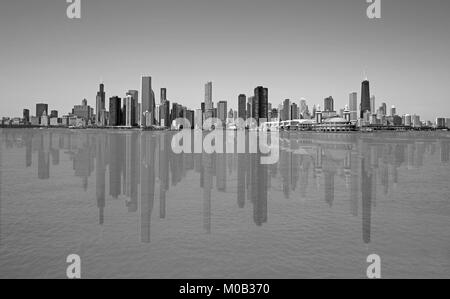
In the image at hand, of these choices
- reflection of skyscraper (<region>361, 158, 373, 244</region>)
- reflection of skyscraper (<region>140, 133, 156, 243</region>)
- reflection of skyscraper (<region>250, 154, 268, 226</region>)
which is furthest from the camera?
reflection of skyscraper (<region>250, 154, 268, 226</region>)

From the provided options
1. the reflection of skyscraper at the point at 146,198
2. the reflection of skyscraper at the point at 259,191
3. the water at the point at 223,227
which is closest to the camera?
the water at the point at 223,227

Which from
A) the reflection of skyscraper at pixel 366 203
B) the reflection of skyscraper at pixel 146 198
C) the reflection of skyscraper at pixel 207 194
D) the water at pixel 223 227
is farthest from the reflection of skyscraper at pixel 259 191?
the reflection of skyscraper at pixel 146 198

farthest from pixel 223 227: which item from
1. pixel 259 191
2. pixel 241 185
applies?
pixel 241 185

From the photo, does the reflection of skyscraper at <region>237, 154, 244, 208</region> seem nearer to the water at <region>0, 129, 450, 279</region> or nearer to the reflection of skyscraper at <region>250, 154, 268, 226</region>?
the water at <region>0, 129, 450, 279</region>

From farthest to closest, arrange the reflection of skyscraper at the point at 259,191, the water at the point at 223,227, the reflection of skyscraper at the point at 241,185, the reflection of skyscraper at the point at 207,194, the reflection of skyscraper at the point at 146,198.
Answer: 1. the reflection of skyscraper at the point at 241,185
2. the reflection of skyscraper at the point at 259,191
3. the reflection of skyscraper at the point at 207,194
4. the reflection of skyscraper at the point at 146,198
5. the water at the point at 223,227

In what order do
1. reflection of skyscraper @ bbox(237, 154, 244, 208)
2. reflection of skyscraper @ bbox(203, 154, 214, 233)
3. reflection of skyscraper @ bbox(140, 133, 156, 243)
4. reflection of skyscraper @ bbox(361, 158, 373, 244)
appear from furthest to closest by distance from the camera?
1. reflection of skyscraper @ bbox(237, 154, 244, 208)
2. reflection of skyscraper @ bbox(203, 154, 214, 233)
3. reflection of skyscraper @ bbox(140, 133, 156, 243)
4. reflection of skyscraper @ bbox(361, 158, 373, 244)

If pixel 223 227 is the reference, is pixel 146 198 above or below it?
above

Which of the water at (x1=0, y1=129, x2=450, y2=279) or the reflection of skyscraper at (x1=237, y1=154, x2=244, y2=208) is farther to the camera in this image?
the reflection of skyscraper at (x1=237, y1=154, x2=244, y2=208)

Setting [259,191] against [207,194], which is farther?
[259,191]

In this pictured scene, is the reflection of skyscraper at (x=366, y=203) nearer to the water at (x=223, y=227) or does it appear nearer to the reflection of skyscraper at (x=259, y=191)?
the water at (x=223, y=227)

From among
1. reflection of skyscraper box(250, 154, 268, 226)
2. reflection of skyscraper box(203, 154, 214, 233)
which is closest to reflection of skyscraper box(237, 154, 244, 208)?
reflection of skyscraper box(250, 154, 268, 226)

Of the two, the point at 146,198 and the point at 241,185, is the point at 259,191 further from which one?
the point at 146,198
